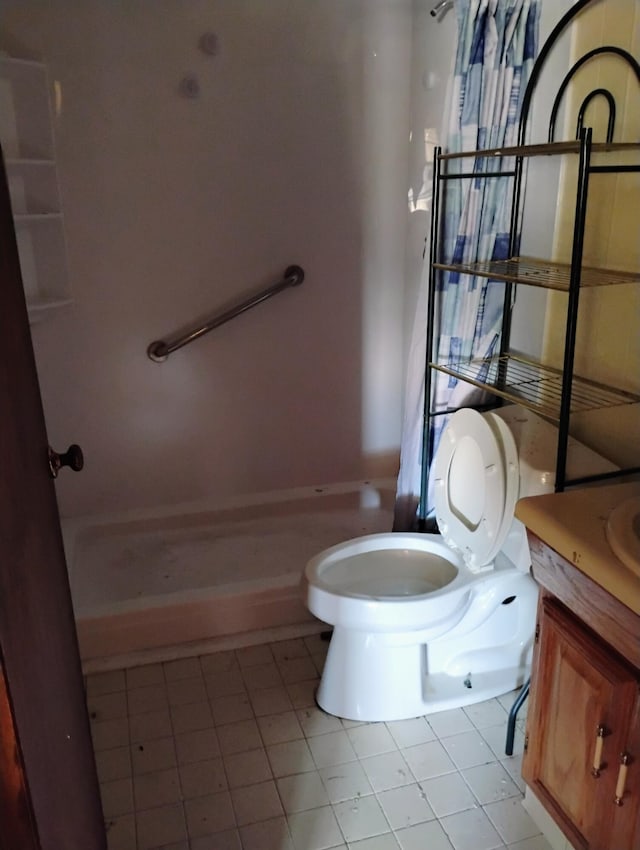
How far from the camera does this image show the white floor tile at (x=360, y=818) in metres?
1.59

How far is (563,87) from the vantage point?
5.96 feet

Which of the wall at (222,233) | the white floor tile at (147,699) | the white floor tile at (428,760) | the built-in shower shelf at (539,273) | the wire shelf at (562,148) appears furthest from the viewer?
the wall at (222,233)

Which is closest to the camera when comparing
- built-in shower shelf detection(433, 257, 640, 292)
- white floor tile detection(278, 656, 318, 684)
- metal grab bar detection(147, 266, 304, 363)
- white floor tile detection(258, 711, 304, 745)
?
built-in shower shelf detection(433, 257, 640, 292)

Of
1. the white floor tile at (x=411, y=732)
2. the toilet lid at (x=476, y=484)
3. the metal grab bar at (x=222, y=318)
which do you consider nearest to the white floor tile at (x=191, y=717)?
the white floor tile at (x=411, y=732)

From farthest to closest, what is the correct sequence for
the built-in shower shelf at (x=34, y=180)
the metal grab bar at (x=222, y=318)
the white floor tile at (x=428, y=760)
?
the metal grab bar at (x=222, y=318)
the built-in shower shelf at (x=34, y=180)
the white floor tile at (x=428, y=760)

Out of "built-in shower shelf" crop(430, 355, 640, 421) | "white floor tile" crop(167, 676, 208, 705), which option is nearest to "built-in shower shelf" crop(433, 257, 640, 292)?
"built-in shower shelf" crop(430, 355, 640, 421)

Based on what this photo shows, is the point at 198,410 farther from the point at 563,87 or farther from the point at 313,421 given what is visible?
the point at 563,87

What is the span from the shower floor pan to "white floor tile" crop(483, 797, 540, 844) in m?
0.78

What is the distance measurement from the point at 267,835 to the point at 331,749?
0.29m

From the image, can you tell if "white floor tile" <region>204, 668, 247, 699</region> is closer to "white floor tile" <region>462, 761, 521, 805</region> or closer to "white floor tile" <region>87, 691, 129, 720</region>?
"white floor tile" <region>87, 691, 129, 720</region>

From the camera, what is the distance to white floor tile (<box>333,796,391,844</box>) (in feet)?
5.21

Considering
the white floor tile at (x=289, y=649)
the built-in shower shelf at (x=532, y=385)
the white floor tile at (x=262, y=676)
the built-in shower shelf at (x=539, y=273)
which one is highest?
the built-in shower shelf at (x=539, y=273)

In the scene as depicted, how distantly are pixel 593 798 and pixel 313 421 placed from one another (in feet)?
5.99

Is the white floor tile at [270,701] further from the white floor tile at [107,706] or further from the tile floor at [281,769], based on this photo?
Answer: the white floor tile at [107,706]
